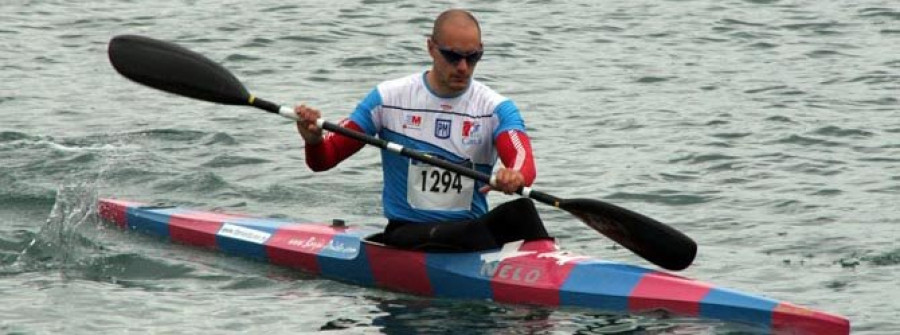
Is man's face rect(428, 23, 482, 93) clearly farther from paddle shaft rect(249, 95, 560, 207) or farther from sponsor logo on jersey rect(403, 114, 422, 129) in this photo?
paddle shaft rect(249, 95, 560, 207)

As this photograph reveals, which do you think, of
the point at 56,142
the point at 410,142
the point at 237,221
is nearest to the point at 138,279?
the point at 237,221

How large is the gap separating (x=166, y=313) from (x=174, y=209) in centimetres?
255

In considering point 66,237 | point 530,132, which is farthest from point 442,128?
point 530,132

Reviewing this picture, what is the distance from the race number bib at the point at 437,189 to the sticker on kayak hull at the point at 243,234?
1482mm

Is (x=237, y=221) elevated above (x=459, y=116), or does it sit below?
below

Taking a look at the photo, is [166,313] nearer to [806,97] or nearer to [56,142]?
[56,142]

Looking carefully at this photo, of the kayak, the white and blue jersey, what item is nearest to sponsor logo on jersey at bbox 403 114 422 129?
the white and blue jersey

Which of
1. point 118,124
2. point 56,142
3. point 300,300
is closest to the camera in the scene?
point 300,300

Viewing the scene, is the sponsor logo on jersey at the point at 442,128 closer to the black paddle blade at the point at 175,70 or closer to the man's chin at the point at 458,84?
the man's chin at the point at 458,84

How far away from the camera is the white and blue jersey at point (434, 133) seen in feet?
33.0

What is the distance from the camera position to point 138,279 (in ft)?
35.6

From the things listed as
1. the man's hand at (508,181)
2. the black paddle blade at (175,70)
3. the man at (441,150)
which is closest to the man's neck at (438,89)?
the man at (441,150)

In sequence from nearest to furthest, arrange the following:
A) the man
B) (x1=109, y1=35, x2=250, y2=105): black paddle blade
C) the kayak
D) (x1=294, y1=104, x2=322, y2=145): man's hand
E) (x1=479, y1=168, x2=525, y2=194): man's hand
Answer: the kayak, (x1=479, y1=168, x2=525, y2=194): man's hand, (x1=294, y1=104, x2=322, y2=145): man's hand, the man, (x1=109, y1=35, x2=250, y2=105): black paddle blade

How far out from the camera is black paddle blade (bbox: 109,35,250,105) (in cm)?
1043
